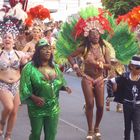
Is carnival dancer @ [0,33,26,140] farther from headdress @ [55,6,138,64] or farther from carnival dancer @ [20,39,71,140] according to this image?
carnival dancer @ [20,39,71,140]

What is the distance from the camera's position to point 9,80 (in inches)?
368

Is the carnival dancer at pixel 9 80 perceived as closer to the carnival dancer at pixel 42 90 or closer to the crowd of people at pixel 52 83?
the crowd of people at pixel 52 83

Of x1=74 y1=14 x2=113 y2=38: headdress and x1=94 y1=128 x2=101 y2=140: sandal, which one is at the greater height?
x1=74 y1=14 x2=113 y2=38: headdress

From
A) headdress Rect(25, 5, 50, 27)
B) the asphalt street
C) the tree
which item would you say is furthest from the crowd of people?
the tree

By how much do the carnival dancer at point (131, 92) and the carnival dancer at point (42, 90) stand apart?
110cm

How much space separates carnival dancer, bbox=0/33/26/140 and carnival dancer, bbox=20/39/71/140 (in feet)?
5.56

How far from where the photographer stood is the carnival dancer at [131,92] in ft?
27.6

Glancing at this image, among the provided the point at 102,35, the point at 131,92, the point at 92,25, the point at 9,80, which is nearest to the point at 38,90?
the point at 131,92

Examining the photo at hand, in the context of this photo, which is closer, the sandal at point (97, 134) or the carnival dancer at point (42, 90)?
the carnival dancer at point (42, 90)

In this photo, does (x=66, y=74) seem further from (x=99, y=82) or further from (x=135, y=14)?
(x=99, y=82)

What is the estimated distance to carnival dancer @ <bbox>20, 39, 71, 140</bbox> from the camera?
7.51 meters

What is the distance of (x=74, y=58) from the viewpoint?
10328 mm

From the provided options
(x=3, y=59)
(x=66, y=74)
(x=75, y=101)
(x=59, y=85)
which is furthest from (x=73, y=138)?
(x=66, y=74)

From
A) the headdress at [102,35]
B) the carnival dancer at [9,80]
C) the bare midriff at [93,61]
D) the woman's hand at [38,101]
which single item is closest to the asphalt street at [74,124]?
the carnival dancer at [9,80]
